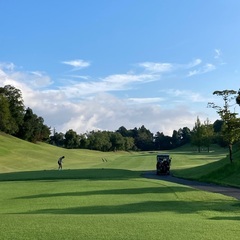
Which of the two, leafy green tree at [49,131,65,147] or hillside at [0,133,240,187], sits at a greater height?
leafy green tree at [49,131,65,147]

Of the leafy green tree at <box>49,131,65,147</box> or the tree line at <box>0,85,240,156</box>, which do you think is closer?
the tree line at <box>0,85,240,156</box>

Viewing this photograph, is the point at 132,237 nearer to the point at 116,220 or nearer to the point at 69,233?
the point at 69,233

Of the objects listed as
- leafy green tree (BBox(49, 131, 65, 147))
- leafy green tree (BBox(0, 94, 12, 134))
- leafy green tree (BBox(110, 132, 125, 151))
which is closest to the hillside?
leafy green tree (BBox(0, 94, 12, 134))

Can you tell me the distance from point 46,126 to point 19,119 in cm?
2531

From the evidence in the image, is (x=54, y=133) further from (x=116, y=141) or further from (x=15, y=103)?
(x=15, y=103)

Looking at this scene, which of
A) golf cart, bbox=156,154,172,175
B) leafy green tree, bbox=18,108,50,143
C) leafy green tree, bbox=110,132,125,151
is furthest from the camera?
leafy green tree, bbox=110,132,125,151

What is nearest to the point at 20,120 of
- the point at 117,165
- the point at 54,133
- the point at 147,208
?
the point at 54,133

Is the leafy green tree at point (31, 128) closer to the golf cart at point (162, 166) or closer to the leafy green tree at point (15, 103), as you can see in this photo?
the leafy green tree at point (15, 103)

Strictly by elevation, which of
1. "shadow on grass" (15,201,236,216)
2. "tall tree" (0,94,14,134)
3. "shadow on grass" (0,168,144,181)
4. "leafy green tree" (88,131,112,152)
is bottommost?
"shadow on grass" (0,168,144,181)

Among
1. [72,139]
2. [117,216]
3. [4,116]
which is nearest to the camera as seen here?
[117,216]

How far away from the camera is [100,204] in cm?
1898

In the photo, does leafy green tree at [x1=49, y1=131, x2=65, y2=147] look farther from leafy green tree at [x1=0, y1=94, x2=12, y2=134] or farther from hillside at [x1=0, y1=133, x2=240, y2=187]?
hillside at [x1=0, y1=133, x2=240, y2=187]

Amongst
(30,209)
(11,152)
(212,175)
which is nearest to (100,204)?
(30,209)

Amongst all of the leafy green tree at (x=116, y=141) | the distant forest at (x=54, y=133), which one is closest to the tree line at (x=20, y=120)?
the distant forest at (x=54, y=133)
